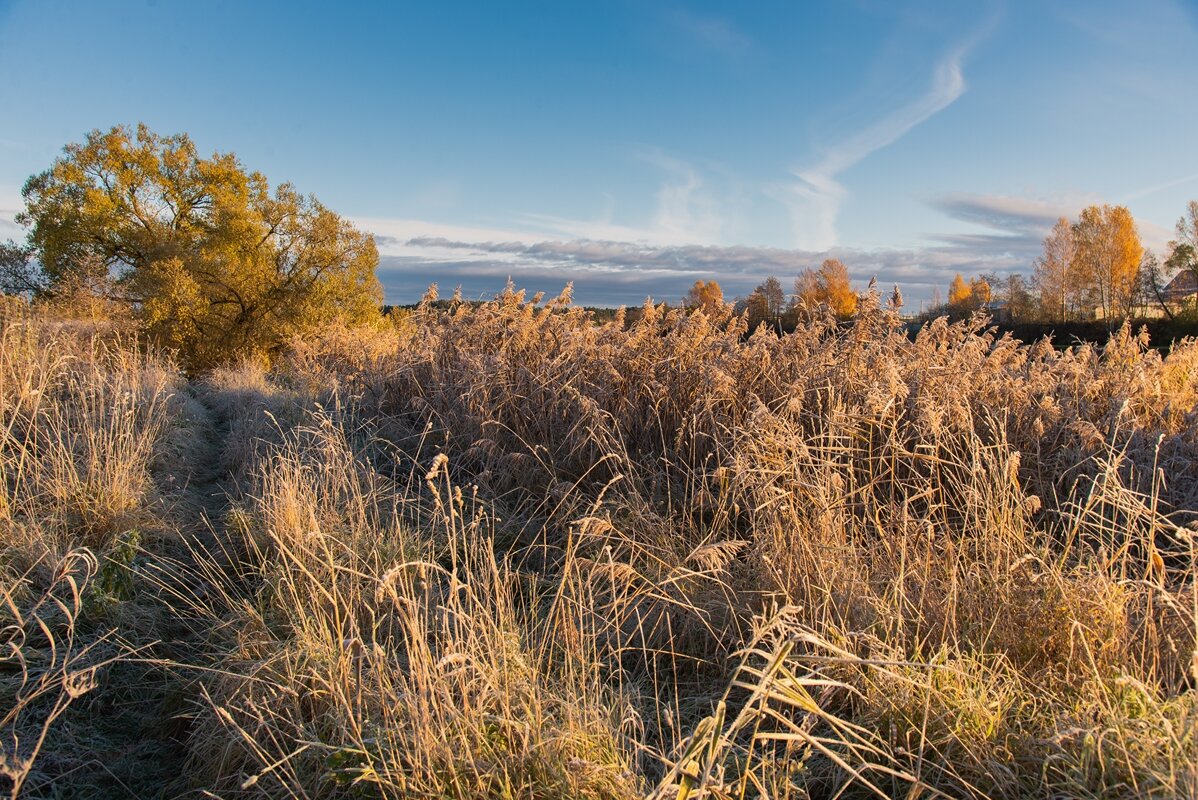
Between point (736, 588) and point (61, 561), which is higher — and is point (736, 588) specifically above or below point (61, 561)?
below

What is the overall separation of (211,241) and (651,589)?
23841mm

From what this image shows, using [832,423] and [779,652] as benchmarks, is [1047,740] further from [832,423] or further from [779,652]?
[832,423]

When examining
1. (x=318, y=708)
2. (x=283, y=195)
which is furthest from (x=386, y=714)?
(x=283, y=195)

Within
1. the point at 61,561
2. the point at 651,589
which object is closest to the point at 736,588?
the point at 651,589

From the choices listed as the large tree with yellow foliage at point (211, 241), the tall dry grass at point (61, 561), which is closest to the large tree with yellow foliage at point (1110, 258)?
the large tree with yellow foliage at point (211, 241)

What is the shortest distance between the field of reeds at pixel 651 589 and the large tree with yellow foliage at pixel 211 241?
1681 centimetres

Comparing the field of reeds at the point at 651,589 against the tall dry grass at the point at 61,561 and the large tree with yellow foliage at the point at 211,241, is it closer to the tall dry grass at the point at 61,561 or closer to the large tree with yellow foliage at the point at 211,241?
the tall dry grass at the point at 61,561

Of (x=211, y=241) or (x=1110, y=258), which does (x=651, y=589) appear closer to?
(x=211, y=241)

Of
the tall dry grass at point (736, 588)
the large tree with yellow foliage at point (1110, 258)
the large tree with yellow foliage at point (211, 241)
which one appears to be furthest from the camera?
the large tree with yellow foliage at point (1110, 258)

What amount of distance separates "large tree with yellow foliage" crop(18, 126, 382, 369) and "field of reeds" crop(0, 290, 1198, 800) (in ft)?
55.2

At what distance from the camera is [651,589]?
9.78ft

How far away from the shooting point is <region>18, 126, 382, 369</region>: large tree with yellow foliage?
21359 mm

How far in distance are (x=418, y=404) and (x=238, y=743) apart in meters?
3.62

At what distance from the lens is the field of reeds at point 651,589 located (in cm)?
183
